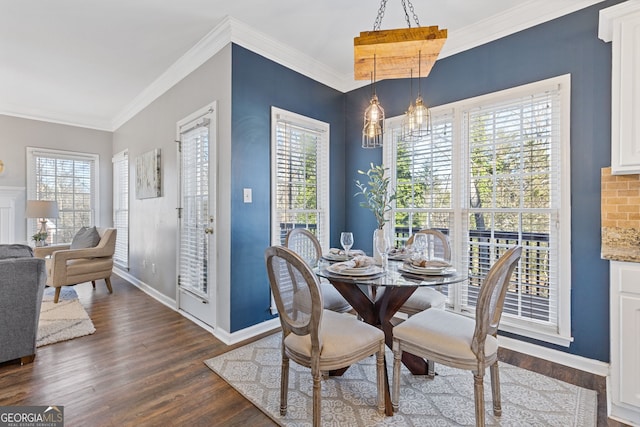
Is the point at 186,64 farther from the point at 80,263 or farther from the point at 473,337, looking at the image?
the point at 473,337

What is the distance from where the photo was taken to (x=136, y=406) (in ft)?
6.01

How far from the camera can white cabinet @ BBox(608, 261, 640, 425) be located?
1.66 m

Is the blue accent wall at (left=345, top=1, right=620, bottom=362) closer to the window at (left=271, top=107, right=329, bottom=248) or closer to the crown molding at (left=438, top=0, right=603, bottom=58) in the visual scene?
the crown molding at (left=438, top=0, right=603, bottom=58)

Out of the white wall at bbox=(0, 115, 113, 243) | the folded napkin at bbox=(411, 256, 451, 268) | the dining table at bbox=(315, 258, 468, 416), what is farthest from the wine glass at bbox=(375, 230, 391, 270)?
the white wall at bbox=(0, 115, 113, 243)

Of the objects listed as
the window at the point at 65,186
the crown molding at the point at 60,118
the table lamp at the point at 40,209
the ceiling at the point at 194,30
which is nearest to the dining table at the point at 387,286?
the ceiling at the point at 194,30

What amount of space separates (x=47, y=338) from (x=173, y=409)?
181 cm

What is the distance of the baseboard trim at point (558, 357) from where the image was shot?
2.17m

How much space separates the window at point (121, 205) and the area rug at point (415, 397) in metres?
3.77

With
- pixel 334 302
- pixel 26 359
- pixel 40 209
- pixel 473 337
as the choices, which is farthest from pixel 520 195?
pixel 40 209

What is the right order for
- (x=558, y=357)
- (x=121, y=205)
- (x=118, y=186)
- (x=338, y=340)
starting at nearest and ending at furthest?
(x=338, y=340) < (x=558, y=357) < (x=121, y=205) < (x=118, y=186)

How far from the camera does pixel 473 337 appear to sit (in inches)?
60.9

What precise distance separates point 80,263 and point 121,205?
5.40ft

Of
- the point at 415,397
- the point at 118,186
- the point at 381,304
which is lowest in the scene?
the point at 415,397

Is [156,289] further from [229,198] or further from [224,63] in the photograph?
[224,63]
